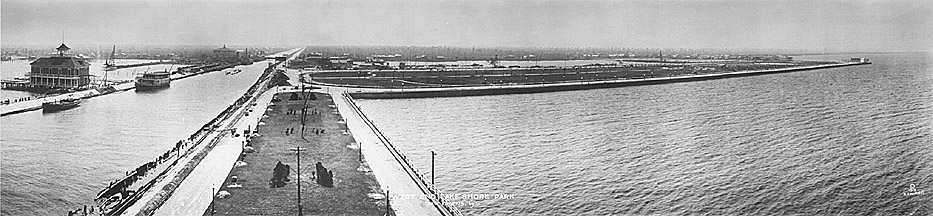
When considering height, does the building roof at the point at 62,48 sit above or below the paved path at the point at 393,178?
above

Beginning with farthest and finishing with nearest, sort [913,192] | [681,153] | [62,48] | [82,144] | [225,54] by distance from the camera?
[225,54], [62,48], [82,144], [681,153], [913,192]

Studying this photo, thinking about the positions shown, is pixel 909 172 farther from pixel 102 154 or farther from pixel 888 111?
pixel 102 154

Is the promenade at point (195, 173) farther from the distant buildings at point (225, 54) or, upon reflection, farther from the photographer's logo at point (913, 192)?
the distant buildings at point (225, 54)

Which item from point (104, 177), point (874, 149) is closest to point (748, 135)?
point (874, 149)

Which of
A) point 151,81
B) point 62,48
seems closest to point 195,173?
point 62,48

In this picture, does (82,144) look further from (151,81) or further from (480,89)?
(480,89)

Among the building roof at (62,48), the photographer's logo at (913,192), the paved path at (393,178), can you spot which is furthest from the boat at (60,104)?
the photographer's logo at (913,192)
